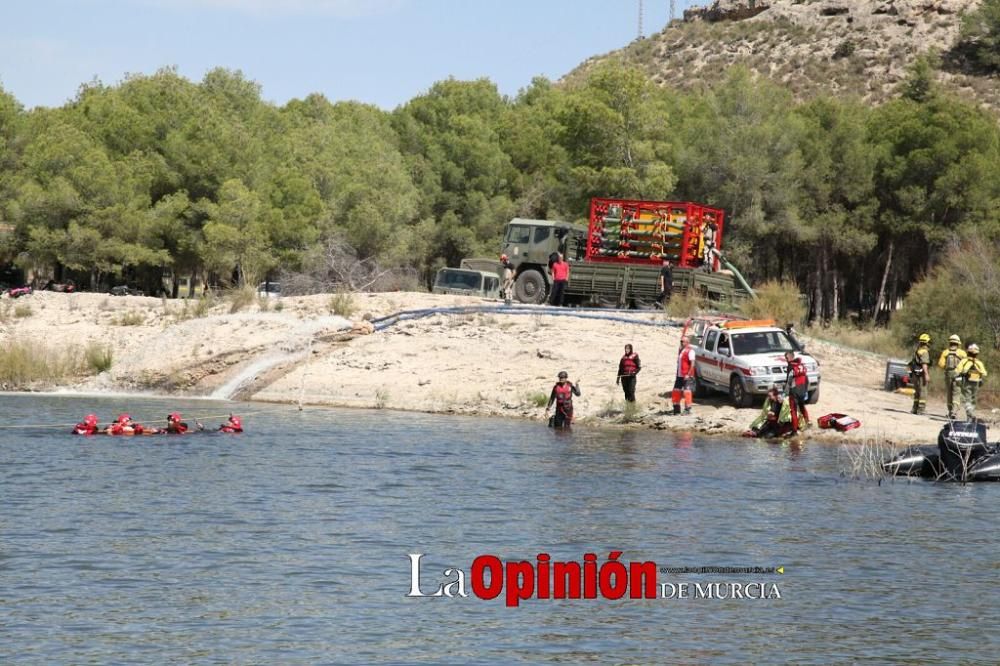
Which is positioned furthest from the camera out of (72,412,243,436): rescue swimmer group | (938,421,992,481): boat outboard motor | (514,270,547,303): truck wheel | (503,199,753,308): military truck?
(514,270,547,303): truck wheel

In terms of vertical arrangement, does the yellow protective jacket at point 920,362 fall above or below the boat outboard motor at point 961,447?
above

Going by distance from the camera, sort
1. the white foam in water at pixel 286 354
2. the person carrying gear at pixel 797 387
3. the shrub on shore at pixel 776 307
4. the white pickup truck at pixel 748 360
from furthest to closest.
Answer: the shrub on shore at pixel 776 307 < the white foam in water at pixel 286 354 < the white pickup truck at pixel 748 360 < the person carrying gear at pixel 797 387

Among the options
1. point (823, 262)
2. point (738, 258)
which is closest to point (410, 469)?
point (738, 258)

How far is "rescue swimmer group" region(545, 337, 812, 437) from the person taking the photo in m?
30.0

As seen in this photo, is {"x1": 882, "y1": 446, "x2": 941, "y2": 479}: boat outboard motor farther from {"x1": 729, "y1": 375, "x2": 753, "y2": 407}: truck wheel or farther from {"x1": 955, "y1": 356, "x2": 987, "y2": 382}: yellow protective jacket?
{"x1": 729, "y1": 375, "x2": 753, "y2": 407}: truck wheel

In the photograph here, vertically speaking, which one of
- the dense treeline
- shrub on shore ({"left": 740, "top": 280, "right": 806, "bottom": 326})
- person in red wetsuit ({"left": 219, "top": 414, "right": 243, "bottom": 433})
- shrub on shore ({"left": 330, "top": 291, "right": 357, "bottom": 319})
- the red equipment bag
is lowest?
person in red wetsuit ({"left": 219, "top": 414, "right": 243, "bottom": 433})

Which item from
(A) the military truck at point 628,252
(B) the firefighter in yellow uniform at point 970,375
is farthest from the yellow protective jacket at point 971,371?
(A) the military truck at point 628,252

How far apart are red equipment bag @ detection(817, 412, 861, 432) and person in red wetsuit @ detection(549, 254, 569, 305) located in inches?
520

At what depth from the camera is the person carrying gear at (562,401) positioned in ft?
102

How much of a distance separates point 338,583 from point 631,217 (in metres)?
28.5

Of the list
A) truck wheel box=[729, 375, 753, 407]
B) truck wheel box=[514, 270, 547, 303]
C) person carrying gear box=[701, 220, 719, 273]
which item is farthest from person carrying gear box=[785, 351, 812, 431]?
truck wheel box=[514, 270, 547, 303]

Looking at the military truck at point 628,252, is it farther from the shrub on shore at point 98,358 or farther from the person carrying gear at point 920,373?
the shrub on shore at point 98,358

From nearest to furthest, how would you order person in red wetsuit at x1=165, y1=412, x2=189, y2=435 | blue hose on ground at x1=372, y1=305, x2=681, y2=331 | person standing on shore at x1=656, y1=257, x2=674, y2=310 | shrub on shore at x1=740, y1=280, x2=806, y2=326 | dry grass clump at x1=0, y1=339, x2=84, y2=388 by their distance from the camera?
person in red wetsuit at x1=165, y1=412, x2=189, y2=435
blue hose on ground at x1=372, y1=305, x2=681, y2=331
shrub on shore at x1=740, y1=280, x2=806, y2=326
dry grass clump at x1=0, y1=339, x2=84, y2=388
person standing on shore at x1=656, y1=257, x2=674, y2=310

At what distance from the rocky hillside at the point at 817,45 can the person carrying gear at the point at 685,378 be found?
240 ft
